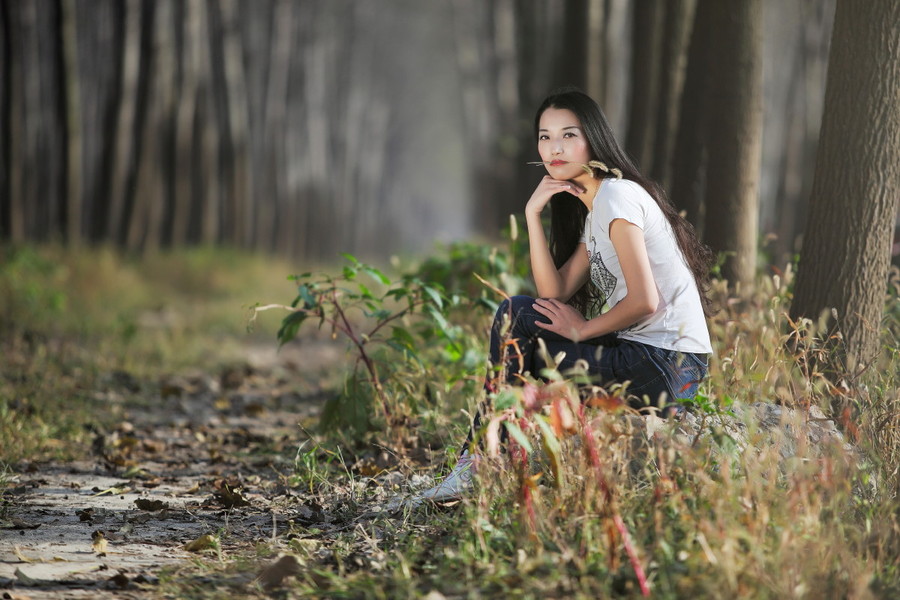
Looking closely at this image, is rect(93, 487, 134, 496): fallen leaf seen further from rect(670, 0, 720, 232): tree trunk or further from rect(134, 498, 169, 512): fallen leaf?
rect(670, 0, 720, 232): tree trunk

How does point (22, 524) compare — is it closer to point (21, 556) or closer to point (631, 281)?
point (21, 556)

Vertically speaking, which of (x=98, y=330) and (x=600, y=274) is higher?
(x=600, y=274)

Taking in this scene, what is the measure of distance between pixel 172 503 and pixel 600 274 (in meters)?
2.11

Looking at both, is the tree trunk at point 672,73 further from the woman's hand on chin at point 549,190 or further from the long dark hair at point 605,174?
the woman's hand on chin at point 549,190

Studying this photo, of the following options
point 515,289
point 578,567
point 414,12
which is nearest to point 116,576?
point 578,567

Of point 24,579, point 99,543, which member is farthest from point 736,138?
point 24,579

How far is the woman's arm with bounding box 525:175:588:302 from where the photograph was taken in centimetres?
398

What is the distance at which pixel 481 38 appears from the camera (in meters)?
30.6

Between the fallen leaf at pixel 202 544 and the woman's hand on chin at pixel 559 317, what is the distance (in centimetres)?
146

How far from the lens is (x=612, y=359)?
3.72m

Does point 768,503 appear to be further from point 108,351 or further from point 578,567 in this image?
point 108,351

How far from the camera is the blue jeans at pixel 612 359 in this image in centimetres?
370

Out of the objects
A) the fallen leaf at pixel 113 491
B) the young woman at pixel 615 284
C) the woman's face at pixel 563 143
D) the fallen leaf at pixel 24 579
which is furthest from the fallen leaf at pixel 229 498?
the woman's face at pixel 563 143

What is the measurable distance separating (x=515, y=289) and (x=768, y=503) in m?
3.03
